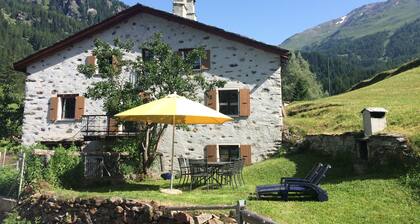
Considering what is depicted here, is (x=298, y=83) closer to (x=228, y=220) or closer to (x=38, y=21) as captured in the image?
(x=228, y=220)

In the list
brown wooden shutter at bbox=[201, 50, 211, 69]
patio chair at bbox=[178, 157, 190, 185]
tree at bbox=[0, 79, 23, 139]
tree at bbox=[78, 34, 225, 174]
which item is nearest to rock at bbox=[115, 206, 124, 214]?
patio chair at bbox=[178, 157, 190, 185]

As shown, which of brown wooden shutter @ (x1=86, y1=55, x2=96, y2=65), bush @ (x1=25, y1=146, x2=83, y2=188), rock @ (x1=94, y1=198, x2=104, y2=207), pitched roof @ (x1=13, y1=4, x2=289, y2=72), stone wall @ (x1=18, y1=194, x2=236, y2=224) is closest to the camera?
stone wall @ (x1=18, y1=194, x2=236, y2=224)

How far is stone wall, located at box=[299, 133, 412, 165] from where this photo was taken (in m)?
12.1

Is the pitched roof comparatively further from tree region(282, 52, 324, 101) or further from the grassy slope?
tree region(282, 52, 324, 101)

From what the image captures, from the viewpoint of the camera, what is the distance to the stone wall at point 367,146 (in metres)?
12.1

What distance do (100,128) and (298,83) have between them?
3170 centimetres

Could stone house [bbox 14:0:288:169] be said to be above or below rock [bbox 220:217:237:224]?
above

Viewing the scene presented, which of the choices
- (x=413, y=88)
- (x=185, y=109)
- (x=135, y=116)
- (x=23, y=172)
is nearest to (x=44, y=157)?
(x=23, y=172)

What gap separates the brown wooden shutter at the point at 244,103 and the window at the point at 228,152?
1465 mm

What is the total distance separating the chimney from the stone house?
399 cm

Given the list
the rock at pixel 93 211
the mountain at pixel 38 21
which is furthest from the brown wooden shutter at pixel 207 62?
the mountain at pixel 38 21

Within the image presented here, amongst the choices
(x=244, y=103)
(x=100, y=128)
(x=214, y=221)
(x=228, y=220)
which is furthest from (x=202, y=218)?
(x=100, y=128)

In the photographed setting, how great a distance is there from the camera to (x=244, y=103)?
19.1 metres

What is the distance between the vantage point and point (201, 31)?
797 inches
